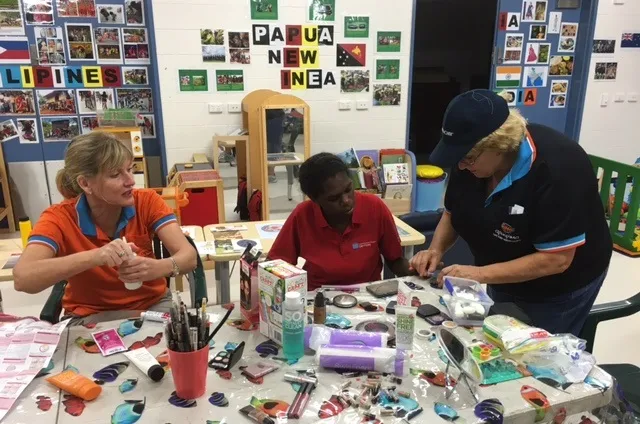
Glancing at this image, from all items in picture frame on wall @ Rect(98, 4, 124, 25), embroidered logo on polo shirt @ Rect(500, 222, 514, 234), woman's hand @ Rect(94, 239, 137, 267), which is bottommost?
woman's hand @ Rect(94, 239, 137, 267)

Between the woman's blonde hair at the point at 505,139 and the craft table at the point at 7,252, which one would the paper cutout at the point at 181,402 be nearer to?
the woman's blonde hair at the point at 505,139

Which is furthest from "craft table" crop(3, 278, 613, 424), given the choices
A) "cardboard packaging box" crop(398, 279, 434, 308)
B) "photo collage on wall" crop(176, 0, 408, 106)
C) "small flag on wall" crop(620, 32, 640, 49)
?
"small flag on wall" crop(620, 32, 640, 49)

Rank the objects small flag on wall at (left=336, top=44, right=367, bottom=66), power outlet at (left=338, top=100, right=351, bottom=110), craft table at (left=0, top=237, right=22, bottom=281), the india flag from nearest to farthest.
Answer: craft table at (left=0, top=237, right=22, bottom=281), small flag on wall at (left=336, top=44, right=367, bottom=66), power outlet at (left=338, top=100, right=351, bottom=110), the india flag

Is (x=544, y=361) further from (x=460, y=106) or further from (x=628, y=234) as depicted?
(x=628, y=234)

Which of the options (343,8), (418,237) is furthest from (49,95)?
(418,237)

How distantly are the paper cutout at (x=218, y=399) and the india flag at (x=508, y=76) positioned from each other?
4.74m

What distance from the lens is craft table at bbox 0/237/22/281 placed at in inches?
90.4

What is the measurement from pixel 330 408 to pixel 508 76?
15.6ft

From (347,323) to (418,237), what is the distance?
1.14 meters

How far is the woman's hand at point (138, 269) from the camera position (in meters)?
1.69

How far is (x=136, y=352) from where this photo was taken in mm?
1440

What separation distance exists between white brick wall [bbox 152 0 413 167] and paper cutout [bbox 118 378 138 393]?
11.6 ft

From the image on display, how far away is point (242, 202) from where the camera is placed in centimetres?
481

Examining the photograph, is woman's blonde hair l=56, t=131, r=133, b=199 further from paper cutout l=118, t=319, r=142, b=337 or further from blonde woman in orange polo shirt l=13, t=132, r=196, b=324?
paper cutout l=118, t=319, r=142, b=337
